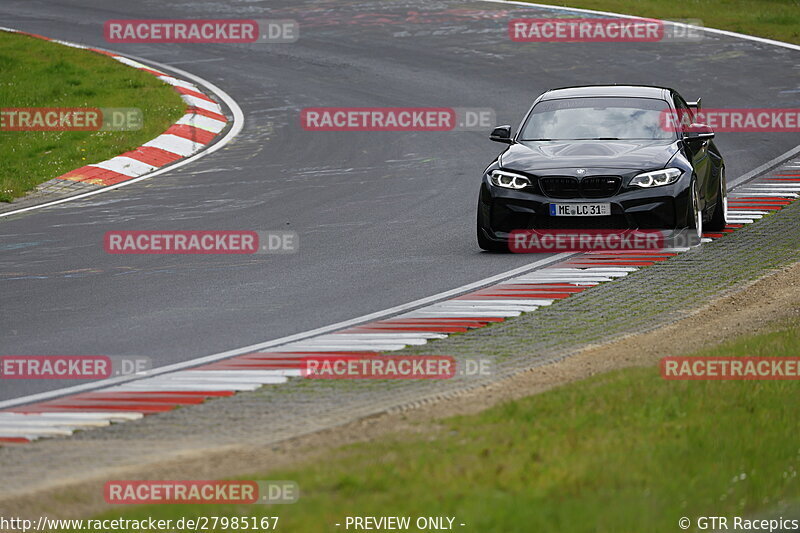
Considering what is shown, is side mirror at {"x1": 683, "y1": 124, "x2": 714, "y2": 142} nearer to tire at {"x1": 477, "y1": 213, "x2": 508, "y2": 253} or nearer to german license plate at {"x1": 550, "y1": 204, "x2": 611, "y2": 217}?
german license plate at {"x1": 550, "y1": 204, "x2": 611, "y2": 217}

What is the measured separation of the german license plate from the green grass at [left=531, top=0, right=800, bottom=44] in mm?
17613

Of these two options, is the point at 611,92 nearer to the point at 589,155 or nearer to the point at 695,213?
the point at 589,155

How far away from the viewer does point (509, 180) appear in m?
13.6

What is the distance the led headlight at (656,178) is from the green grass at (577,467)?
5.54 m

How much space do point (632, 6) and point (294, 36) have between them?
842 cm

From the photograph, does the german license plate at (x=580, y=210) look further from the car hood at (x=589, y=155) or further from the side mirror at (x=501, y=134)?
the side mirror at (x=501, y=134)

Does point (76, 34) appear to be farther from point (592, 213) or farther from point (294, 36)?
point (592, 213)

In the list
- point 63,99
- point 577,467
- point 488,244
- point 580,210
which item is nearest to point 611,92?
point 580,210

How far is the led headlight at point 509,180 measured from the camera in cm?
1354

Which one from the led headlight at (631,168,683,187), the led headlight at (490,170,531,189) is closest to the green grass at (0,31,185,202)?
the led headlight at (490,170,531,189)

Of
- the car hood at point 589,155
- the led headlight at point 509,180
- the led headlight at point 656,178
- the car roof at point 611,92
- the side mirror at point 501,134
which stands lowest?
the led headlight at point 509,180

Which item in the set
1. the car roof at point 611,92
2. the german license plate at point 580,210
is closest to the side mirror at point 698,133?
the car roof at point 611,92

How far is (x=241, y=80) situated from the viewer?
88.8 ft

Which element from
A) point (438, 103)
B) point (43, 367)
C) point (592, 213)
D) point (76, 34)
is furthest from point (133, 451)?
point (76, 34)
